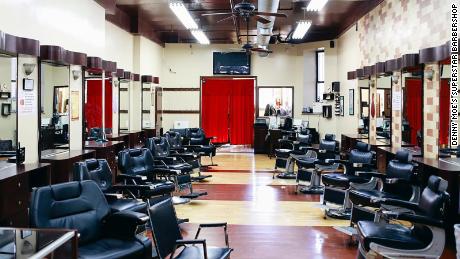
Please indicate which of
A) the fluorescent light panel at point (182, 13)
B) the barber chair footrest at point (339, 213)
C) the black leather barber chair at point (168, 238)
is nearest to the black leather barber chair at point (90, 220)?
the black leather barber chair at point (168, 238)

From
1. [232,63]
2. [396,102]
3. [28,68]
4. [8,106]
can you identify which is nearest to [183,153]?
[28,68]

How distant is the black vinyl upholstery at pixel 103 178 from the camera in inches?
163

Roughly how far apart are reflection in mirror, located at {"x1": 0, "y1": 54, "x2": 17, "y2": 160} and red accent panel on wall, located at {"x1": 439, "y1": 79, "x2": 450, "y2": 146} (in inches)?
185

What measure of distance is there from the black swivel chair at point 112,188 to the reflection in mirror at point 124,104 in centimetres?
438

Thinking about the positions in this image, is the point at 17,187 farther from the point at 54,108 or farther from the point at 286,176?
the point at 286,176

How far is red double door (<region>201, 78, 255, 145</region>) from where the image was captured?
45.6ft

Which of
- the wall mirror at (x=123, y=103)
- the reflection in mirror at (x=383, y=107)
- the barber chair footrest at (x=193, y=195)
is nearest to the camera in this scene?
the barber chair footrest at (x=193, y=195)

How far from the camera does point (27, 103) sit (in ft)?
16.6

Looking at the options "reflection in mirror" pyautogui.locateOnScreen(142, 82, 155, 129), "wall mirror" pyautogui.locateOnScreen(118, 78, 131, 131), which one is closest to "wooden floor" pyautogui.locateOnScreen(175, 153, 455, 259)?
"wall mirror" pyautogui.locateOnScreen(118, 78, 131, 131)

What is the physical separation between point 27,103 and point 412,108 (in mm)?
4776

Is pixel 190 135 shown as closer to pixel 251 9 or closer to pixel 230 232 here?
pixel 251 9

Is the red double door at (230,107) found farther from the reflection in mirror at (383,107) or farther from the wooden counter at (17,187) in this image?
the wooden counter at (17,187)

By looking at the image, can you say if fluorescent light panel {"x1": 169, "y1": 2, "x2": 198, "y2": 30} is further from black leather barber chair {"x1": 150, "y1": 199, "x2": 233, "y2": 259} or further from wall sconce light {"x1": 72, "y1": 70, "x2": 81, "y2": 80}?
black leather barber chair {"x1": 150, "y1": 199, "x2": 233, "y2": 259}

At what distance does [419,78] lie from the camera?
5680mm
